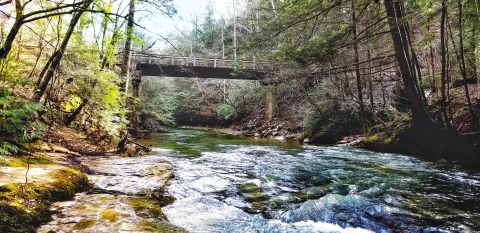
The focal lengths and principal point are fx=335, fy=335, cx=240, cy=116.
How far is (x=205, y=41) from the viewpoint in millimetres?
37469

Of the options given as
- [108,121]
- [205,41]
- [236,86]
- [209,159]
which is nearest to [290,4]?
[209,159]

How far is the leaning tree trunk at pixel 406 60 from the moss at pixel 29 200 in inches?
307

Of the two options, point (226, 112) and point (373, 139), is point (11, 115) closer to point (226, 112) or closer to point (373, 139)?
point (373, 139)

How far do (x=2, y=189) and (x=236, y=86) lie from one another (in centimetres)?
2448

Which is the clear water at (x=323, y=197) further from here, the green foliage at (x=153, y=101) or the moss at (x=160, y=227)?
the green foliage at (x=153, y=101)

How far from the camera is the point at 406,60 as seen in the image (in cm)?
906

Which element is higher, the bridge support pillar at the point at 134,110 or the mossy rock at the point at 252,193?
the bridge support pillar at the point at 134,110

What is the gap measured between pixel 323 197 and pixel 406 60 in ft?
19.1

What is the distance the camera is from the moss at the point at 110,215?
347cm

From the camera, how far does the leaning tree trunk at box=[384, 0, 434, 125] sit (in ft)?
28.5

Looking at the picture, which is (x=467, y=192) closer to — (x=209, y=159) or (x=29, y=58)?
(x=209, y=159)

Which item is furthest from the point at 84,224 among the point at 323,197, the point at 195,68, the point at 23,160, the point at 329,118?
the point at 195,68

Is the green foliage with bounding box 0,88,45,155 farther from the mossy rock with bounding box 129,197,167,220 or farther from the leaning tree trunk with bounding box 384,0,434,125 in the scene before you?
the leaning tree trunk with bounding box 384,0,434,125

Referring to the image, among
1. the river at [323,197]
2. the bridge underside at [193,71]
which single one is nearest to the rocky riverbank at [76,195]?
the river at [323,197]
